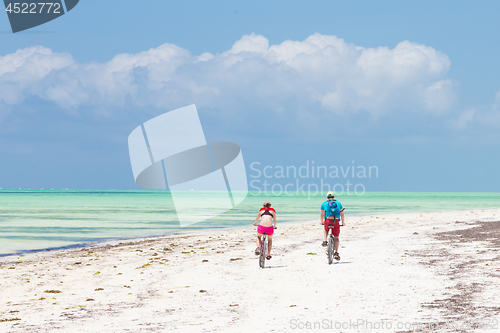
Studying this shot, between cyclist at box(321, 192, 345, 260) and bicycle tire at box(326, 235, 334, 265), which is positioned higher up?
cyclist at box(321, 192, 345, 260)

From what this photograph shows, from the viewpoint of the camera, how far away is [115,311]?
10102mm

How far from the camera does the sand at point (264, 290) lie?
865cm

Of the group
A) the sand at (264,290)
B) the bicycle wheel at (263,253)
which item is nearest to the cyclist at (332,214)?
the sand at (264,290)

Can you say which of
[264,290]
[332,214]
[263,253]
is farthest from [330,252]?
[264,290]

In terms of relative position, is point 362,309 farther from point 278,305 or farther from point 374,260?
point 374,260

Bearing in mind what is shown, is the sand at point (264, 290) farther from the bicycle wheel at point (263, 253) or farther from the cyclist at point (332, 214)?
the cyclist at point (332, 214)

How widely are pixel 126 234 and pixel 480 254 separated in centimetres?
2384

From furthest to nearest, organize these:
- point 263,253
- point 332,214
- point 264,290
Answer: point 332,214 < point 263,253 < point 264,290

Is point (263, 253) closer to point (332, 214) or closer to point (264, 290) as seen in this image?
point (332, 214)

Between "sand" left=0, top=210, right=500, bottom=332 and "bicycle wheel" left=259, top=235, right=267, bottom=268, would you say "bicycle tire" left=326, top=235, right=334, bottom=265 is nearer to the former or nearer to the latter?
"sand" left=0, top=210, right=500, bottom=332

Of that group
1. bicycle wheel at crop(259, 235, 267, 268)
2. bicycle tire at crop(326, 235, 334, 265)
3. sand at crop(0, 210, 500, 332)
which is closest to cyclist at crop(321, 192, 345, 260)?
bicycle tire at crop(326, 235, 334, 265)

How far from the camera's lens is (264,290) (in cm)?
1189

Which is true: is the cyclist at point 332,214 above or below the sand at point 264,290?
→ above

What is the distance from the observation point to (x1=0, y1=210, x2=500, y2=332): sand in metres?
8.65
